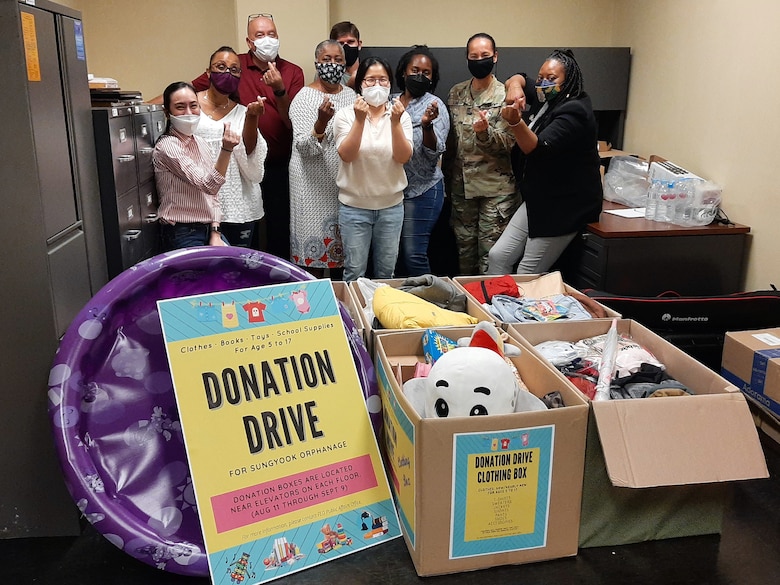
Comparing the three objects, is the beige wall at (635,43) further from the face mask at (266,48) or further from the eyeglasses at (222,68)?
the eyeglasses at (222,68)

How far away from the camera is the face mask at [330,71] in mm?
3184

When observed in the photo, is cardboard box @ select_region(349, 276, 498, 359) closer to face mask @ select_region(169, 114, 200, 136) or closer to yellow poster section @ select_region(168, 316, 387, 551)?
yellow poster section @ select_region(168, 316, 387, 551)

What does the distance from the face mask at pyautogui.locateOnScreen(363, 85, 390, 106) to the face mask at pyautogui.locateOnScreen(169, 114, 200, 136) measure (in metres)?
0.76

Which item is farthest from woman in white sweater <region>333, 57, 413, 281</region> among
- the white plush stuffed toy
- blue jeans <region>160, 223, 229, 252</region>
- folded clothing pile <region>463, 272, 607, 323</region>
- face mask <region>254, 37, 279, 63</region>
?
the white plush stuffed toy

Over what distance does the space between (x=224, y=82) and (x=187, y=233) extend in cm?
84

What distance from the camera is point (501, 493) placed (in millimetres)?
1354

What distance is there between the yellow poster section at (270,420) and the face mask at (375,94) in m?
1.69

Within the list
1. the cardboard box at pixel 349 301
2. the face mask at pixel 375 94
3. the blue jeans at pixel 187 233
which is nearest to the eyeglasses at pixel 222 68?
the face mask at pixel 375 94

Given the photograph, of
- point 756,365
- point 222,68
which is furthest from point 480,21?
point 756,365

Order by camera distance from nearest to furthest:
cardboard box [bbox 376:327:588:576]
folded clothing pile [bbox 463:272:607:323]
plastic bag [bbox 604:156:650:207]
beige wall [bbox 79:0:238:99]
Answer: cardboard box [bbox 376:327:588:576], folded clothing pile [bbox 463:272:607:323], plastic bag [bbox 604:156:650:207], beige wall [bbox 79:0:238:99]

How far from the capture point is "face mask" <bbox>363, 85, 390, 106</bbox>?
116 inches

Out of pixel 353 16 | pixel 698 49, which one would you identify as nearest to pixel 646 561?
pixel 698 49

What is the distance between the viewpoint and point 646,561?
1.41 meters

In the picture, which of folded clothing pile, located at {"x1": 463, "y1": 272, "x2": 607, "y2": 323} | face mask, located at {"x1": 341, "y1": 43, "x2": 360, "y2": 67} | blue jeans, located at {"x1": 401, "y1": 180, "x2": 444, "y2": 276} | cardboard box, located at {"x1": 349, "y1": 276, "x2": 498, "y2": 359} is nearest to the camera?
cardboard box, located at {"x1": 349, "y1": 276, "x2": 498, "y2": 359}
